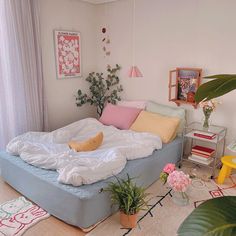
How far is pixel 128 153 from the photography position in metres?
2.47

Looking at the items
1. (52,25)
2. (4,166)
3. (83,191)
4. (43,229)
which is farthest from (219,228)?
(52,25)

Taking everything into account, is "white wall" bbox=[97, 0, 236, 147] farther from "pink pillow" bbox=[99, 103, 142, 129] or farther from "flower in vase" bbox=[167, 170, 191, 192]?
"flower in vase" bbox=[167, 170, 191, 192]

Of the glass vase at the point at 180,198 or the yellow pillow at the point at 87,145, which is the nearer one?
the glass vase at the point at 180,198

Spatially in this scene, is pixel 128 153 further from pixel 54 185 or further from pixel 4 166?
pixel 4 166

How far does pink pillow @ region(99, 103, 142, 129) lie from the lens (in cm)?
335

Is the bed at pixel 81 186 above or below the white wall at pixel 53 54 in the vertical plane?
below

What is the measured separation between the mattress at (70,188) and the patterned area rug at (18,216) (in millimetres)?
69

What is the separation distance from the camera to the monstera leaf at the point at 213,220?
1.50ft

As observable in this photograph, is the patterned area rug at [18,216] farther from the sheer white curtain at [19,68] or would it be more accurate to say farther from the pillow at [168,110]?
the pillow at [168,110]

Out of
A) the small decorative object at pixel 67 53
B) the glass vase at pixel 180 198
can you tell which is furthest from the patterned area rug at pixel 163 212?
the small decorative object at pixel 67 53

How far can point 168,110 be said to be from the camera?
3.28m

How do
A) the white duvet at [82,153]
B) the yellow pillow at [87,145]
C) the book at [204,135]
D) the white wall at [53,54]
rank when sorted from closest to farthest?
the white duvet at [82,153] → the yellow pillow at [87,145] → the book at [204,135] → the white wall at [53,54]

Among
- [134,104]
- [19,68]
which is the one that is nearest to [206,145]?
[134,104]

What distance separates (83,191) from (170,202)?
98 centimetres
